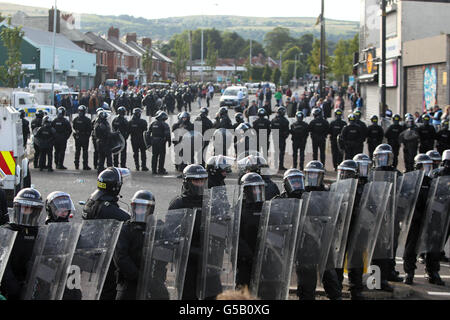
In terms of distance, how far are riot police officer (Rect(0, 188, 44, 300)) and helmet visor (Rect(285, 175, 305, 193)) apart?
2.51m

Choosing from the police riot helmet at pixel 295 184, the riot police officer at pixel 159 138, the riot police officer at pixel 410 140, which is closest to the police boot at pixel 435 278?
the police riot helmet at pixel 295 184

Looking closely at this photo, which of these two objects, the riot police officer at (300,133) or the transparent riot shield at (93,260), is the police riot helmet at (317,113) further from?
the transparent riot shield at (93,260)

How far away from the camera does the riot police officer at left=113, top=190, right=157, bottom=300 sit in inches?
222

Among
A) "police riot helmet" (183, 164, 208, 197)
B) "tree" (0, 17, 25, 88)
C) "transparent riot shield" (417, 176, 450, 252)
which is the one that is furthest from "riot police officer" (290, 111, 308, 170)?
"tree" (0, 17, 25, 88)

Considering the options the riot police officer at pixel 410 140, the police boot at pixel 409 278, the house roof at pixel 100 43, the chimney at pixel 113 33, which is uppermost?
the chimney at pixel 113 33

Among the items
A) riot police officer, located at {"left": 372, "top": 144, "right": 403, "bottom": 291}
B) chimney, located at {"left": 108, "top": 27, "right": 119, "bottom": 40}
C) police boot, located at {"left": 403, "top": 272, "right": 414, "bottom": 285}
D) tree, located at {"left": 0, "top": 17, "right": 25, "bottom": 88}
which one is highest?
chimney, located at {"left": 108, "top": 27, "right": 119, "bottom": 40}

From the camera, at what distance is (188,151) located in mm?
18828

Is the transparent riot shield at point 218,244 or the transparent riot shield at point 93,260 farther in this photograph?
the transparent riot shield at point 218,244

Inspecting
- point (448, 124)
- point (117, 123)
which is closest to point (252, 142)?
point (117, 123)

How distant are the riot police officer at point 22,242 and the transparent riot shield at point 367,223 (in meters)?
3.28

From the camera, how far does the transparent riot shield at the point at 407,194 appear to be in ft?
27.2

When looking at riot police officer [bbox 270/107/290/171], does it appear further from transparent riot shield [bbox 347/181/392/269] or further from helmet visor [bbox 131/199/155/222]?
helmet visor [bbox 131/199/155/222]
